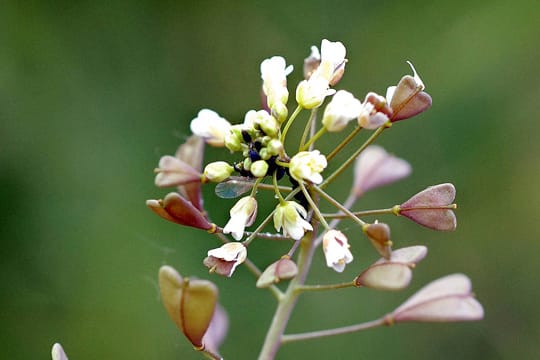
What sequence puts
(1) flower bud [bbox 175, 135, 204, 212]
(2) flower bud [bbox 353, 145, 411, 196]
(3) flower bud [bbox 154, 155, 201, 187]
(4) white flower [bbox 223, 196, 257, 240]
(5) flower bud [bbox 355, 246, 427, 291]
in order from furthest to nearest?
1. (2) flower bud [bbox 353, 145, 411, 196]
2. (1) flower bud [bbox 175, 135, 204, 212]
3. (3) flower bud [bbox 154, 155, 201, 187]
4. (4) white flower [bbox 223, 196, 257, 240]
5. (5) flower bud [bbox 355, 246, 427, 291]

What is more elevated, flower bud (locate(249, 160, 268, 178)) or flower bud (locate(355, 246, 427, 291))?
flower bud (locate(249, 160, 268, 178))

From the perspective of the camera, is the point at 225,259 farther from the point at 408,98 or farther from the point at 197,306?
the point at 408,98

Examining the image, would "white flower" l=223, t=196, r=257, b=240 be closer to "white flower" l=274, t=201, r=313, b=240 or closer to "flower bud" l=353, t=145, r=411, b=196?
"white flower" l=274, t=201, r=313, b=240

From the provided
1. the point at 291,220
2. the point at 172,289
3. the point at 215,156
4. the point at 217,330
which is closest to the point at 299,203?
the point at 291,220

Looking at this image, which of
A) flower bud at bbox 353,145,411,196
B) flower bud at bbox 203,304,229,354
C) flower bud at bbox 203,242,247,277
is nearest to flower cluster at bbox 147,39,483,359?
flower bud at bbox 203,242,247,277

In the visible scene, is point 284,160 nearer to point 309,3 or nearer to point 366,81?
point 366,81

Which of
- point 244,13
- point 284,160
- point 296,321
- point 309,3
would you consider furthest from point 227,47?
point 284,160
